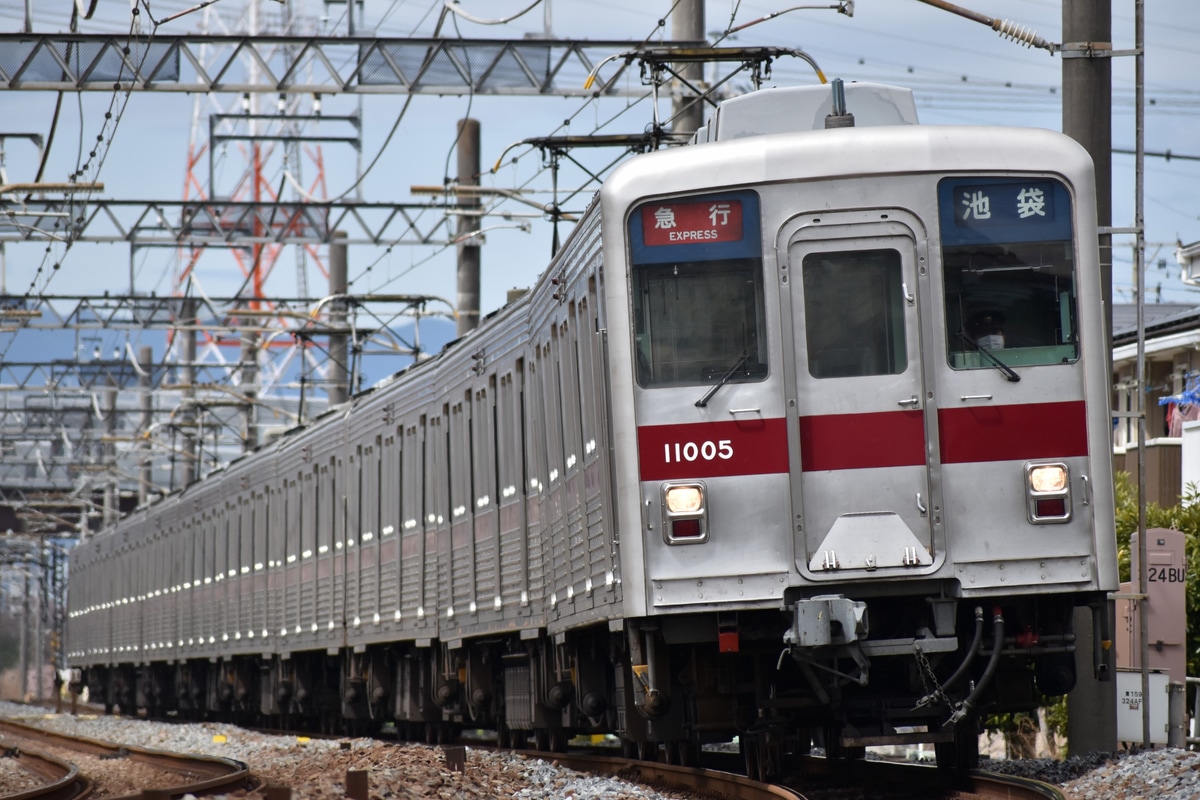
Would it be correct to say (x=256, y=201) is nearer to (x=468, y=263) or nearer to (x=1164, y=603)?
(x=468, y=263)

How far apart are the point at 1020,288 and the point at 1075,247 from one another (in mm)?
329

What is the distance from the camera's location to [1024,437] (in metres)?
9.16

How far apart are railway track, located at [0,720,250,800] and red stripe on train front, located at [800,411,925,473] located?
4449 millimetres

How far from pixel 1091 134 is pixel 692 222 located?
351 cm

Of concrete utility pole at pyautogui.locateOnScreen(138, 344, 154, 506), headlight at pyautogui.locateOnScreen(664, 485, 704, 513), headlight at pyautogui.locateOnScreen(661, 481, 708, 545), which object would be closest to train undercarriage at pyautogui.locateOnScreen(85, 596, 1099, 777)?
headlight at pyautogui.locateOnScreen(661, 481, 708, 545)

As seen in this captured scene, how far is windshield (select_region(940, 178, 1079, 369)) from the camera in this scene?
929 centimetres

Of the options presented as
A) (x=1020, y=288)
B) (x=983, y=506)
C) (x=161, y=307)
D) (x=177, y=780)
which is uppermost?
(x=161, y=307)

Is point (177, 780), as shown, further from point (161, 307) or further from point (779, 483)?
point (161, 307)

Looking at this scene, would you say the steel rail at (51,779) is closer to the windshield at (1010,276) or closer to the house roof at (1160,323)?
the windshield at (1010,276)

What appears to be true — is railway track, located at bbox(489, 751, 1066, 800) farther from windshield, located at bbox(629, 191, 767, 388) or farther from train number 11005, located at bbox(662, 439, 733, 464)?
windshield, located at bbox(629, 191, 767, 388)

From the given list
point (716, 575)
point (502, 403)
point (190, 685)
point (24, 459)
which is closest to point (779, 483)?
point (716, 575)

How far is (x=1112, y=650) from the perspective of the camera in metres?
9.45

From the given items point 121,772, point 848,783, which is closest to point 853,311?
point 848,783

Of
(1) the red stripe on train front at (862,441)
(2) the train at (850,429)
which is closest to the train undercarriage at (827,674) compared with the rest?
(2) the train at (850,429)
